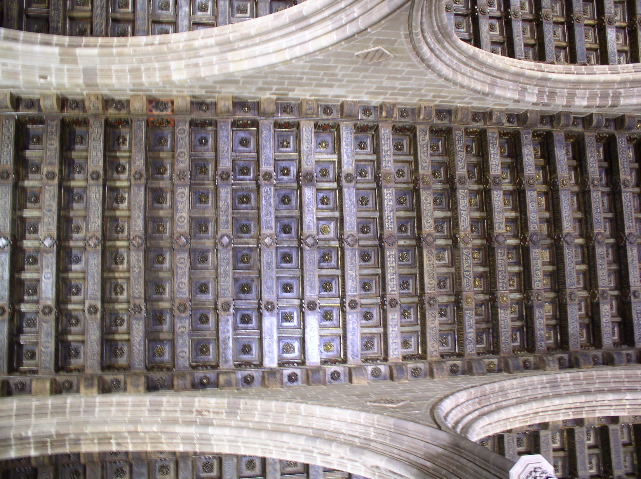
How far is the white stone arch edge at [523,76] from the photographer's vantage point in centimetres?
825

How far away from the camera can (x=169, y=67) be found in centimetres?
820

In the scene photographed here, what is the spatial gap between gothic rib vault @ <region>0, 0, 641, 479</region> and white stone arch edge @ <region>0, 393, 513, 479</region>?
37 millimetres

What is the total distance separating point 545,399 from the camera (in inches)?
348

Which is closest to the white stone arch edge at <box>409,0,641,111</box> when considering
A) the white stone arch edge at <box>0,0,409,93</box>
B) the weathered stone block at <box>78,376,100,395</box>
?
the white stone arch edge at <box>0,0,409,93</box>

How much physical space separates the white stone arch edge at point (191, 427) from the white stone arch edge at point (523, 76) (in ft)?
19.6

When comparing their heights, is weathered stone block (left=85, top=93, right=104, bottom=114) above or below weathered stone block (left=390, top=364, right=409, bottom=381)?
above

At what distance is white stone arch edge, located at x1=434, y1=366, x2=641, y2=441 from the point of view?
26.6ft

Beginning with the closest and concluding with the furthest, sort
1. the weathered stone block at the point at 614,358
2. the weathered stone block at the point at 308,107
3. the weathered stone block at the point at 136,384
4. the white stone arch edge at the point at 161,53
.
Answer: the white stone arch edge at the point at 161,53 < the weathered stone block at the point at 136,384 < the weathered stone block at the point at 308,107 < the weathered stone block at the point at 614,358

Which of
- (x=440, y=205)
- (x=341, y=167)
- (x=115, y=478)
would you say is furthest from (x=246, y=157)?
(x=115, y=478)

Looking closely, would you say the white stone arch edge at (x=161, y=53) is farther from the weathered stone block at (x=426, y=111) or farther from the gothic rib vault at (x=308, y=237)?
the weathered stone block at (x=426, y=111)

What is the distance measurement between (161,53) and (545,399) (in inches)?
354

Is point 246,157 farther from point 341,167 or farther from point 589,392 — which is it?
point 589,392

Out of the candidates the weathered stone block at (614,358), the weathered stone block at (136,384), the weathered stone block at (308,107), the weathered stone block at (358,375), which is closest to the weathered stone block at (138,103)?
the weathered stone block at (308,107)

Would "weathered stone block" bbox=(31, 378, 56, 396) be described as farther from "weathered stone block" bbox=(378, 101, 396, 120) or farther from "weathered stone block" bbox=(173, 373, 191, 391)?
"weathered stone block" bbox=(378, 101, 396, 120)
